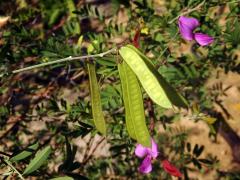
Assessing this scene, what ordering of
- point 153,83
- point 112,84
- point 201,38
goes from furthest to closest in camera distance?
point 112,84, point 201,38, point 153,83

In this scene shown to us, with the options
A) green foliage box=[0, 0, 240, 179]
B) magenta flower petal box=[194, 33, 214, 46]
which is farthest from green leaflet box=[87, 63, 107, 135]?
magenta flower petal box=[194, 33, 214, 46]

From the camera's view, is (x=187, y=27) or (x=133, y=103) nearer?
(x=133, y=103)

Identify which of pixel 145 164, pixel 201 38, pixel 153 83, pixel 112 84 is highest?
pixel 153 83

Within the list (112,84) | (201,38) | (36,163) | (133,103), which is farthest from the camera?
(112,84)

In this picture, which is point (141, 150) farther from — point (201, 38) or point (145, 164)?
point (201, 38)

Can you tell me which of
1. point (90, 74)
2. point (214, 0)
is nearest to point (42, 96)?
point (214, 0)

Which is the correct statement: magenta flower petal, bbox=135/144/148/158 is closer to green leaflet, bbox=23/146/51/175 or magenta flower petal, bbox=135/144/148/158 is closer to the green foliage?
the green foliage

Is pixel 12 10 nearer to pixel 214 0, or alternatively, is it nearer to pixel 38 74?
pixel 38 74

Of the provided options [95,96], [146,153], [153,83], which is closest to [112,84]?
[146,153]

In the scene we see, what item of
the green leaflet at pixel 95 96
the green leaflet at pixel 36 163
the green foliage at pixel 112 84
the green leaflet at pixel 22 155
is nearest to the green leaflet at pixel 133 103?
the green foliage at pixel 112 84
